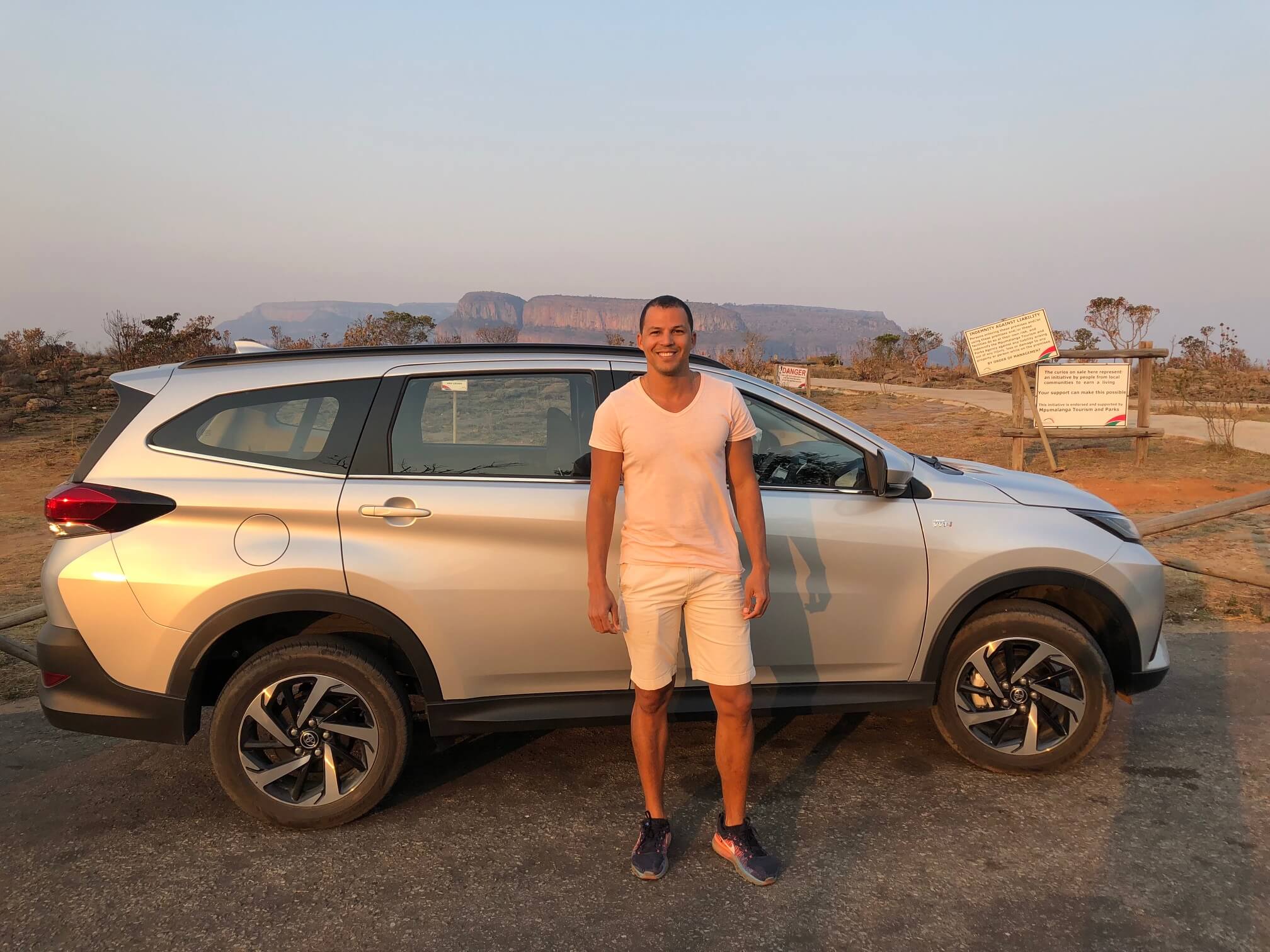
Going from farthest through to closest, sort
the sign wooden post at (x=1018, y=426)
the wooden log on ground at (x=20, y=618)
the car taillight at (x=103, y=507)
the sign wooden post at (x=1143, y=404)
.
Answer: the sign wooden post at (x=1143, y=404), the sign wooden post at (x=1018, y=426), the wooden log on ground at (x=20, y=618), the car taillight at (x=103, y=507)

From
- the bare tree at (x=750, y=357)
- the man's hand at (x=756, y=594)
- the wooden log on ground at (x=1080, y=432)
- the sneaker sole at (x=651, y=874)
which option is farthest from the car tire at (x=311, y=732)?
the bare tree at (x=750, y=357)

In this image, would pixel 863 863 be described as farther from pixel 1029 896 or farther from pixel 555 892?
pixel 555 892

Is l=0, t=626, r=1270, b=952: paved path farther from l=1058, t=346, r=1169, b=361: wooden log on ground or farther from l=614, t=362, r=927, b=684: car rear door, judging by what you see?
l=1058, t=346, r=1169, b=361: wooden log on ground

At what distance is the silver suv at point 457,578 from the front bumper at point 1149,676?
0.01 meters

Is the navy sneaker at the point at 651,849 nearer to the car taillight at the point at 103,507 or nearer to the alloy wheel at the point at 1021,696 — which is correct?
the alloy wheel at the point at 1021,696

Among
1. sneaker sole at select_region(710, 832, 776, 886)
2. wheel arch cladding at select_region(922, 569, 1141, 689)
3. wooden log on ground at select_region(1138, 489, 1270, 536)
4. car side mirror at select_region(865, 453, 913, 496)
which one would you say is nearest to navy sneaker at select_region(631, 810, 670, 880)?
sneaker sole at select_region(710, 832, 776, 886)

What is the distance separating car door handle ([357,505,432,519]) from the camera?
3389 millimetres

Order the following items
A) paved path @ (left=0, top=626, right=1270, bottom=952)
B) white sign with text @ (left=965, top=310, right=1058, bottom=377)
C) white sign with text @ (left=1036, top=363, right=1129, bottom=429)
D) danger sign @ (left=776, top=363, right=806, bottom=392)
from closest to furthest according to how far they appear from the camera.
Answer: paved path @ (left=0, top=626, right=1270, bottom=952) < white sign with text @ (left=965, top=310, right=1058, bottom=377) < white sign with text @ (left=1036, top=363, right=1129, bottom=429) < danger sign @ (left=776, top=363, right=806, bottom=392)

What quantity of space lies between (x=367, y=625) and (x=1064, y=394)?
1094cm

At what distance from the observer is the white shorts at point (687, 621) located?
9.80ft

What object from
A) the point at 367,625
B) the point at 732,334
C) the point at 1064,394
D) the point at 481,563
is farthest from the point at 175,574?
the point at 732,334

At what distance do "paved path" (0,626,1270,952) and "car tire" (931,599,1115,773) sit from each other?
148 millimetres

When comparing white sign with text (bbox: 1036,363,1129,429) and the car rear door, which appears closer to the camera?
the car rear door

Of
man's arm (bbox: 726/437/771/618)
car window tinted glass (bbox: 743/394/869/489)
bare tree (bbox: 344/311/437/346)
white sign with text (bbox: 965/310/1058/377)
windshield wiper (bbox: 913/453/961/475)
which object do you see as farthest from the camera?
bare tree (bbox: 344/311/437/346)
